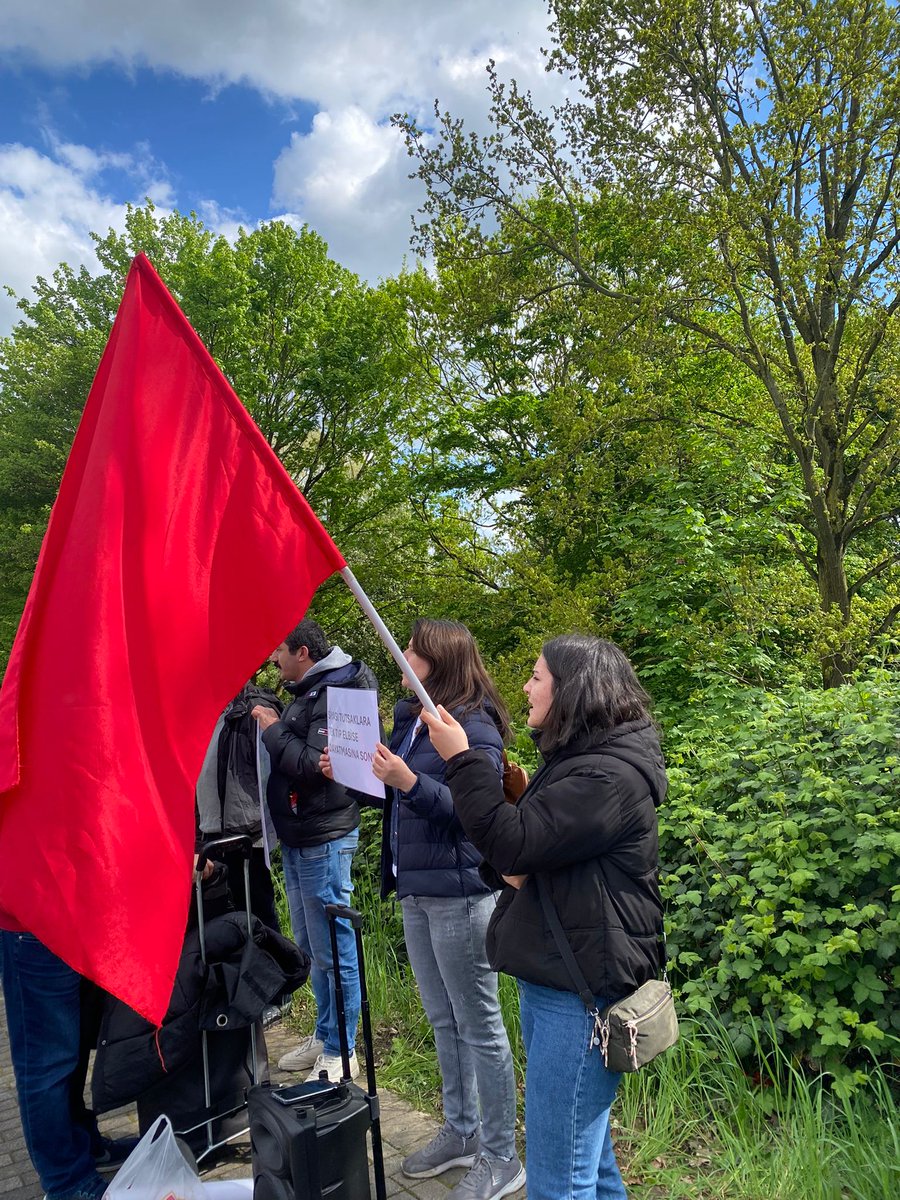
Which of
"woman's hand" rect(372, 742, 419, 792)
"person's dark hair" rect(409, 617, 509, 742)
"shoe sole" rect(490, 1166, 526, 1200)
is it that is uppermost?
"person's dark hair" rect(409, 617, 509, 742)

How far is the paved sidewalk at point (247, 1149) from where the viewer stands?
3.20 m

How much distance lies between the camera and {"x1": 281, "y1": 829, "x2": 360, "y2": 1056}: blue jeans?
4152 millimetres

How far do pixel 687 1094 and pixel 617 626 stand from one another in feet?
19.3

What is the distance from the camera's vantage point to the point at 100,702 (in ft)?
7.86

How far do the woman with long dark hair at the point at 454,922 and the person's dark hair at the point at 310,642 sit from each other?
107 cm

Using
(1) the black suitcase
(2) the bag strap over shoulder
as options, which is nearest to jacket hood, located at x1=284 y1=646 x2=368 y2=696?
→ (1) the black suitcase

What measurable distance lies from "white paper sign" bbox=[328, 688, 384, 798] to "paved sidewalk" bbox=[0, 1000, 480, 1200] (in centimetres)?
142

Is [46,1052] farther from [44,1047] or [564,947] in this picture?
[564,947]

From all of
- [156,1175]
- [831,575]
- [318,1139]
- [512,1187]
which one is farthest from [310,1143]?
[831,575]

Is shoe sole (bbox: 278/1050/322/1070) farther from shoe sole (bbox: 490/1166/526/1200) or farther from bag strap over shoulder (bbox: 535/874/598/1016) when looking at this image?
A: bag strap over shoulder (bbox: 535/874/598/1016)

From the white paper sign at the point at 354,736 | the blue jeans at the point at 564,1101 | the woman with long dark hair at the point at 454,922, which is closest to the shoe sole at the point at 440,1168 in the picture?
the woman with long dark hair at the point at 454,922

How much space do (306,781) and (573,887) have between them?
2.16 m

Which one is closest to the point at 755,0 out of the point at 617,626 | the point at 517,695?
the point at 617,626

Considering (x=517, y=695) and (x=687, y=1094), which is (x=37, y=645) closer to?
(x=687, y=1094)
